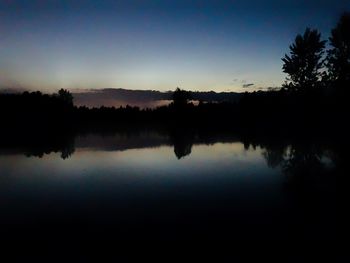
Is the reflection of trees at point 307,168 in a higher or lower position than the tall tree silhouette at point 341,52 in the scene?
lower

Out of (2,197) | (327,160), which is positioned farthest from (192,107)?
(2,197)

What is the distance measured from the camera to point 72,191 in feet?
52.3

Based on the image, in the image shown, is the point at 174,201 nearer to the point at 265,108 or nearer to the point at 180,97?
the point at 265,108

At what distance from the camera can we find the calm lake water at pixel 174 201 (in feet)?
32.5

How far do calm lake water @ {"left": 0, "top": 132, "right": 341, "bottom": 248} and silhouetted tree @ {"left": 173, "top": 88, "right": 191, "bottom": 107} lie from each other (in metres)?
95.3

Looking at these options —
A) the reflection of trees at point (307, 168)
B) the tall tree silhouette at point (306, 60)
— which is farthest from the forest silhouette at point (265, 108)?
the reflection of trees at point (307, 168)

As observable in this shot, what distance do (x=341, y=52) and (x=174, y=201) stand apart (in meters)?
43.3

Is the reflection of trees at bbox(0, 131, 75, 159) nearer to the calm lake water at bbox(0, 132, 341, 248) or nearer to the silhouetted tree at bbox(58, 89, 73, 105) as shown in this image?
the calm lake water at bbox(0, 132, 341, 248)

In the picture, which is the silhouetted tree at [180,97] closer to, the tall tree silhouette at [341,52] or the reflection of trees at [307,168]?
the tall tree silhouette at [341,52]

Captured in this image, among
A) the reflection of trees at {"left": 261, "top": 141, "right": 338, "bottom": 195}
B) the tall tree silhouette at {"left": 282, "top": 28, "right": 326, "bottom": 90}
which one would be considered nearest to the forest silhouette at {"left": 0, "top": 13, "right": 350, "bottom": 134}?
the tall tree silhouette at {"left": 282, "top": 28, "right": 326, "bottom": 90}

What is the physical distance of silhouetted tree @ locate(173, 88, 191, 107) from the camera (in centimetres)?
11782

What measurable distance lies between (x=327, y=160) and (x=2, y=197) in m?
19.3

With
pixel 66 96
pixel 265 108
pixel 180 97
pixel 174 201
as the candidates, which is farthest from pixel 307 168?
pixel 66 96

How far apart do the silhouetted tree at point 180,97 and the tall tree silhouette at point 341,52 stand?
71468mm
